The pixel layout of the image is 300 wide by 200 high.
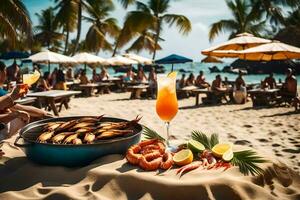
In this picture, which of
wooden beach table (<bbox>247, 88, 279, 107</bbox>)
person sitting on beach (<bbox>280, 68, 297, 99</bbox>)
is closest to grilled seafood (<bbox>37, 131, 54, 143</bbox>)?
person sitting on beach (<bbox>280, 68, 297, 99</bbox>)

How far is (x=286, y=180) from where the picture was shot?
2.44 m

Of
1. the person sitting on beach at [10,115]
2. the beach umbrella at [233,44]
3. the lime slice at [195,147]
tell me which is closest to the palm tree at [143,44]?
the beach umbrella at [233,44]

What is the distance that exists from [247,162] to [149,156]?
0.75 meters

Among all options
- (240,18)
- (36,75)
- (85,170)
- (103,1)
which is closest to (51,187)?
(85,170)

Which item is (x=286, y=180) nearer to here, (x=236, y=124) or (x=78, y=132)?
(x=78, y=132)

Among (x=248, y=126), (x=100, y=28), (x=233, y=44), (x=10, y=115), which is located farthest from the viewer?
(x=100, y=28)

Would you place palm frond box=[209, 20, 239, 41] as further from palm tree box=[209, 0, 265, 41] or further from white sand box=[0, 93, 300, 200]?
white sand box=[0, 93, 300, 200]

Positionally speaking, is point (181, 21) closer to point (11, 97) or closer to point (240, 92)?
point (240, 92)

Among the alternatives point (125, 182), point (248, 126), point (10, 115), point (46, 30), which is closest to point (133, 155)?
point (125, 182)

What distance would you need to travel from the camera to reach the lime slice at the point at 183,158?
7.72ft

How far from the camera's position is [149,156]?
2389 millimetres

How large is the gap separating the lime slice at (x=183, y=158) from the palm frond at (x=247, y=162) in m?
0.33

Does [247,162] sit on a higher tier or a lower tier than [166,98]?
lower

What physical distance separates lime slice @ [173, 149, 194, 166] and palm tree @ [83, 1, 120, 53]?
1049 inches
